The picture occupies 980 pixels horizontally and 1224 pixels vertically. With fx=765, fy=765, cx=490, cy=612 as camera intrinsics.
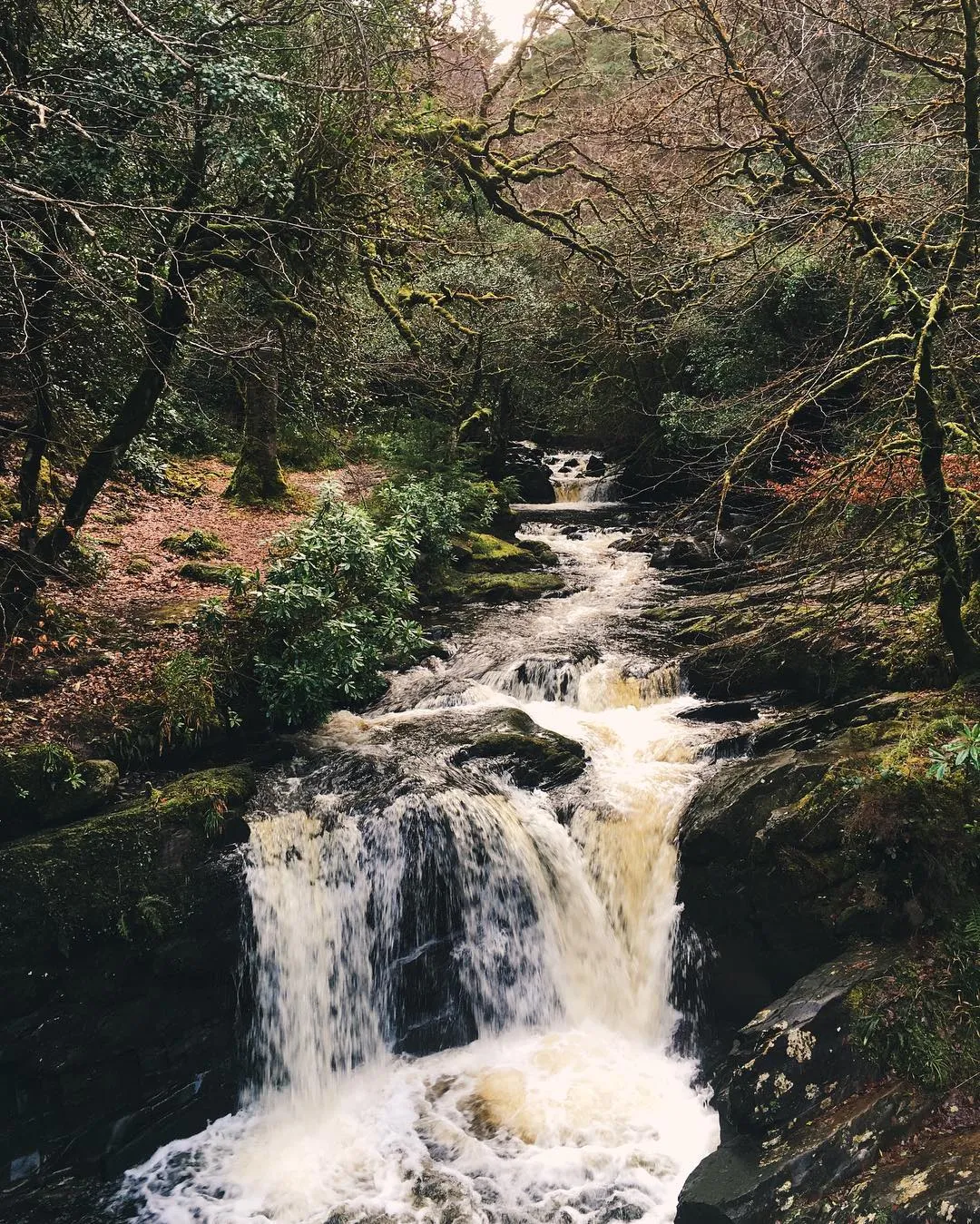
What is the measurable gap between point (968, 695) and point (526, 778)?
164 inches

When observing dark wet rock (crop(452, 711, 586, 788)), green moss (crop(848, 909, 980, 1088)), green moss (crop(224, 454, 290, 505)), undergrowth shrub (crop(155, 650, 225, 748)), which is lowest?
green moss (crop(848, 909, 980, 1088))

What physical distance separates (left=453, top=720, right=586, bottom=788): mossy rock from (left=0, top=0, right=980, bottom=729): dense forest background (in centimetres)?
171

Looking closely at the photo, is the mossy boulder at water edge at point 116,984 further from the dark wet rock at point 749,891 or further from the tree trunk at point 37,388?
the dark wet rock at point 749,891

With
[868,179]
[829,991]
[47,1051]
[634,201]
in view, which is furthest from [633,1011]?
[634,201]

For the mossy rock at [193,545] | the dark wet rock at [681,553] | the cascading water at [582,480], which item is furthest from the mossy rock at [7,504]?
the cascading water at [582,480]

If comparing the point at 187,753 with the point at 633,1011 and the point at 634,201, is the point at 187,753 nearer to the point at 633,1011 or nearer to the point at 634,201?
the point at 633,1011

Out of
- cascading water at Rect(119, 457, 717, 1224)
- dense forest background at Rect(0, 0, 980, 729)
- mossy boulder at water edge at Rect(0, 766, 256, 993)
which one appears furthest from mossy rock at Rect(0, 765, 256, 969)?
dense forest background at Rect(0, 0, 980, 729)

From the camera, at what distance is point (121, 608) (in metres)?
9.23

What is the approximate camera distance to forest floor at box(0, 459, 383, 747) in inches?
286

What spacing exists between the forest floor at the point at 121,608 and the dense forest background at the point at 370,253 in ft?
0.70

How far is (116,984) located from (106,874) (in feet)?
2.77

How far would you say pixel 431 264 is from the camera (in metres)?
15.6

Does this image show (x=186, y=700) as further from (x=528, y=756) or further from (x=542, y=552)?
(x=542, y=552)

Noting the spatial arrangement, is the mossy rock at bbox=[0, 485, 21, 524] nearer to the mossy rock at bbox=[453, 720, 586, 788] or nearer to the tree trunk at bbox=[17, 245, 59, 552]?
the tree trunk at bbox=[17, 245, 59, 552]
